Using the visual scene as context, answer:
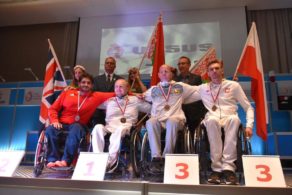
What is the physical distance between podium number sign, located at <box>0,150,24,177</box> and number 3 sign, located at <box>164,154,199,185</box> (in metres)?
0.91

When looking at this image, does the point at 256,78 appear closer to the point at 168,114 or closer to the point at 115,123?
the point at 168,114

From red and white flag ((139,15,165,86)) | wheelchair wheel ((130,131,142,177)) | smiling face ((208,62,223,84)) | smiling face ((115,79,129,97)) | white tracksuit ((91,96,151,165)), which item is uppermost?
red and white flag ((139,15,165,86))

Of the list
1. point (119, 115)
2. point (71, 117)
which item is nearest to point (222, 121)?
point (119, 115)

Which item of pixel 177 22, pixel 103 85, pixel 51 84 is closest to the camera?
pixel 103 85

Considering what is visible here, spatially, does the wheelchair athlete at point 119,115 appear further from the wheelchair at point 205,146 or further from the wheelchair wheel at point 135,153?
the wheelchair at point 205,146

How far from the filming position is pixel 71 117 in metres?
2.59

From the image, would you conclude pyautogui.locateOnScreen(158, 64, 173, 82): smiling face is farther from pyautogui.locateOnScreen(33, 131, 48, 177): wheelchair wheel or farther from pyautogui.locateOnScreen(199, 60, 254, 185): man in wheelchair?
pyautogui.locateOnScreen(33, 131, 48, 177): wheelchair wheel

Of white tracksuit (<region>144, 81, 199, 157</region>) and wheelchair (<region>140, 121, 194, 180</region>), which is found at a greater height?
white tracksuit (<region>144, 81, 199, 157</region>)

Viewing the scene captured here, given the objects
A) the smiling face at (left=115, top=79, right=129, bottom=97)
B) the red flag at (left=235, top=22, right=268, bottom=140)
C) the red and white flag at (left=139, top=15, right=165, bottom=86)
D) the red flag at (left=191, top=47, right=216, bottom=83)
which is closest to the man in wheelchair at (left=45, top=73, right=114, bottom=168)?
the smiling face at (left=115, top=79, right=129, bottom=97)

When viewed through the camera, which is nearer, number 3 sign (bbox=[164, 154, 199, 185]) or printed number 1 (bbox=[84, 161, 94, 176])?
number 3 sign (bbox=[164, 154, 199, 185])

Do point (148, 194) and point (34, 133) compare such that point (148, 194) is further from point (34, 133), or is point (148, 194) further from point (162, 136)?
point (34, 133)

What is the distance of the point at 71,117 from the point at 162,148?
2.97 feet

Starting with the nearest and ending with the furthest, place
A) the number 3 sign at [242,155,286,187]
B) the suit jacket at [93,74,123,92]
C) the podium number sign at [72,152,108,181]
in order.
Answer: the number 3 sign at [242,155,286,187], the podium number sign at [72,152,108,181], the suit jacket at [93,74,123,92]

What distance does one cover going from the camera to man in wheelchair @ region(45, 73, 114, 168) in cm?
225
